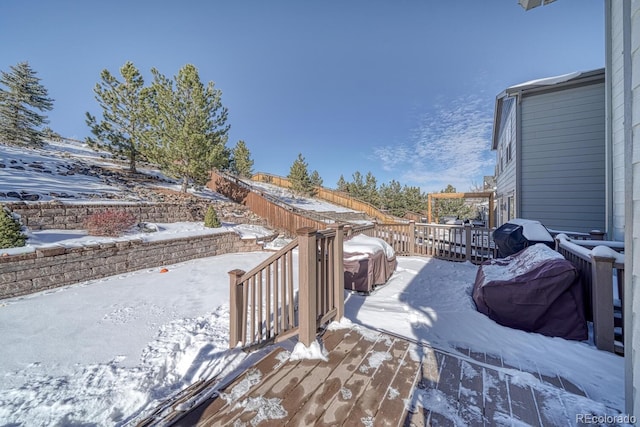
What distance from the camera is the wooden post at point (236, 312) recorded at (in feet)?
8.10

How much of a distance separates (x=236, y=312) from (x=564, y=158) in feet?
27.8

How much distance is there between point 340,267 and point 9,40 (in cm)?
1602

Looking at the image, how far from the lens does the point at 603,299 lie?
93.9 inches

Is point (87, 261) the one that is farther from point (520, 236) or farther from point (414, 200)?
point (414, 200)

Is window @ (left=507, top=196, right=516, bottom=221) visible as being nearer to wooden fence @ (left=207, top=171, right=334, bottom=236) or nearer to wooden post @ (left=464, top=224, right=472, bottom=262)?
wooden post @ (left=464, top=224, right=472, bottom=262)

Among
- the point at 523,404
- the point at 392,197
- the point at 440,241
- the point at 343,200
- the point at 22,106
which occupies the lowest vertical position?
the point at 523,404

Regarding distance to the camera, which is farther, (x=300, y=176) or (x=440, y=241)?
(x=300, y=176)

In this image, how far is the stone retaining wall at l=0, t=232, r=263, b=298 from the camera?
4.11 m

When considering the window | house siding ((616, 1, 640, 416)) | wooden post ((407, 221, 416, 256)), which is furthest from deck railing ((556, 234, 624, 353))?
the window

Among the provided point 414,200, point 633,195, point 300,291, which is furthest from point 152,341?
point 414,200

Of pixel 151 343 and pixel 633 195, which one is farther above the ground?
pixel 633 195

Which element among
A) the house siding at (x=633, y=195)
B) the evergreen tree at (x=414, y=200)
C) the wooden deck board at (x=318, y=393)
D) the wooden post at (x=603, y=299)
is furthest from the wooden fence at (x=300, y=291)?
the evergreen tree at (x=414, y=200)

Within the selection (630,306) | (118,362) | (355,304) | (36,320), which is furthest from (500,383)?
(36,320)

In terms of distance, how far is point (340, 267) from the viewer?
279 cm
